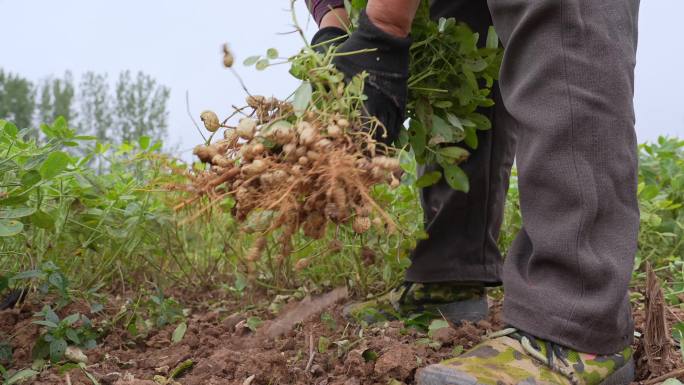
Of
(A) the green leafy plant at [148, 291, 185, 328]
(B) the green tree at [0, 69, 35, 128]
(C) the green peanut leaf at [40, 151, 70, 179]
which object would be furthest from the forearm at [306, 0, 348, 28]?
(B) the green tree at [0, 69, 35, 128]

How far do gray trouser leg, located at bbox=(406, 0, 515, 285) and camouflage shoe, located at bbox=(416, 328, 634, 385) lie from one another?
0.49m

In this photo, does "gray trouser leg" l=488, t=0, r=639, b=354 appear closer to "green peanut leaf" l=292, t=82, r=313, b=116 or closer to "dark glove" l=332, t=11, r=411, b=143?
"dark glove" l=332, t=11, r=411, b=143

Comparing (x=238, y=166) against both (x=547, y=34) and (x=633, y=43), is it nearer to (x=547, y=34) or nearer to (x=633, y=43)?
(x=547, y=34)

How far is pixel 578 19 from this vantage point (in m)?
1.18

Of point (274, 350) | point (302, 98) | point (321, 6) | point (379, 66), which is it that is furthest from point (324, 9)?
point (274, 350)

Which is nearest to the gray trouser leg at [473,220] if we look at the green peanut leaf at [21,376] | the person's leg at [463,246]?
the person's leg at [463,246]

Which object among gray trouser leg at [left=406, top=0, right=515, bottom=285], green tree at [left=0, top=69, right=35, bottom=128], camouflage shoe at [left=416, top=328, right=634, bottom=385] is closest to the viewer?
camouflage shoe at [left=416, top=328, right=634, bottom=385]

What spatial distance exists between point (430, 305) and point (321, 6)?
0.85m

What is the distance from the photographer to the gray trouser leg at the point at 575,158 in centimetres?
119

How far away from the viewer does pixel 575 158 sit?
120cm

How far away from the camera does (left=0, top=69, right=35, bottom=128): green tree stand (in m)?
22.4

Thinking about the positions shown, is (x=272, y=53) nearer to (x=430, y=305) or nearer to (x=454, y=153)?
(x=454, y=153)

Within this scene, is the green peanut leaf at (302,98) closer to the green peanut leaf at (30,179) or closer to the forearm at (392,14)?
the forearm at (392,14)

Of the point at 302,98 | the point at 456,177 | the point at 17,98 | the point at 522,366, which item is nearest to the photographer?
the point at 302,98
